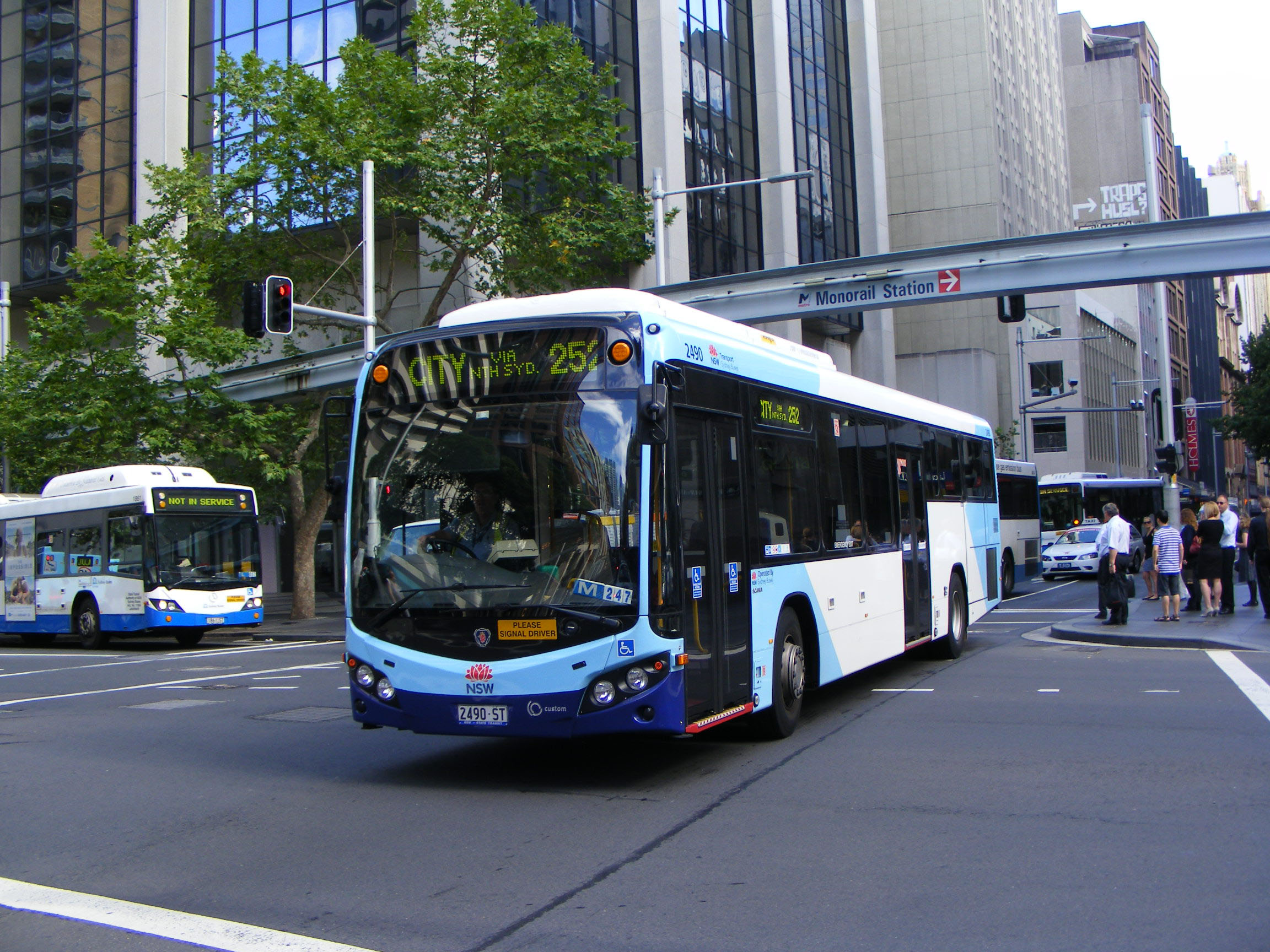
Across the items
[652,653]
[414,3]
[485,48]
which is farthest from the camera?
[414,3]

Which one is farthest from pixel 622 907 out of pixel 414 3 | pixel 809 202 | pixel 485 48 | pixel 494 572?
pixel 809 202

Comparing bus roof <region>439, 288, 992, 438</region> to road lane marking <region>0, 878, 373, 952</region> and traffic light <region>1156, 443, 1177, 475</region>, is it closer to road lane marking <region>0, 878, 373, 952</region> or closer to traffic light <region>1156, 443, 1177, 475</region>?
road lane marking <region>0, 878, 373, 952</region>

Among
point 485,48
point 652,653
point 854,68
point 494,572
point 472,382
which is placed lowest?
point 652,653

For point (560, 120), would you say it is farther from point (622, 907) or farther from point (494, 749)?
point (622, 907)

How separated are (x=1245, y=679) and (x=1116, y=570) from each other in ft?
19.0

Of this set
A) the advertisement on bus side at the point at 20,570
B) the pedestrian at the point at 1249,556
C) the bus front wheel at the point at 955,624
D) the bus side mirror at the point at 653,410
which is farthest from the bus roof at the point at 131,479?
the pedestrian at the point at 1249,556

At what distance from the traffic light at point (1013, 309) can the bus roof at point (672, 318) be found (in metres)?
9.95

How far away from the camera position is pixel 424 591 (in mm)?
7934

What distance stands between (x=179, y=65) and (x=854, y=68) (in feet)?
90.2

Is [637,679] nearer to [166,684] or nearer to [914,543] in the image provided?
[914,543]

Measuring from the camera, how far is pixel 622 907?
5.39m

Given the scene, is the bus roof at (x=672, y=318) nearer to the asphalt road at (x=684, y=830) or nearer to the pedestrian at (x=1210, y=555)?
the asphalt road at (x=684, y=830)

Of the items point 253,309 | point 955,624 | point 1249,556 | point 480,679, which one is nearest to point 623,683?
point 480,679

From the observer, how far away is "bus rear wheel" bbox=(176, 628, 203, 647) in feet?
79.0
